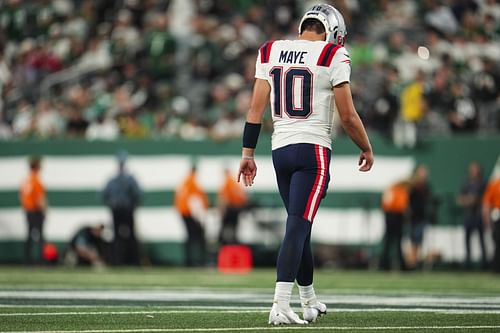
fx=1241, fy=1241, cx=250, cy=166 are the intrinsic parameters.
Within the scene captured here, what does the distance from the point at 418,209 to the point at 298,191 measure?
1319 centimetres

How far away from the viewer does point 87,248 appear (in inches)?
869

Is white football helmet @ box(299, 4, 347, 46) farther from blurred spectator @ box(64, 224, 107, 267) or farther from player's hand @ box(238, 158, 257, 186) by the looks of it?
blurred spectator @ box(64, 224, 107, 267)

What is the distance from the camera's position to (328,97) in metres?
7.96

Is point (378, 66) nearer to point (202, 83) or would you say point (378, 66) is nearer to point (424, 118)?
point (424, 118)

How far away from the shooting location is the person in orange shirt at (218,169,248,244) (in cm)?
→ 2150

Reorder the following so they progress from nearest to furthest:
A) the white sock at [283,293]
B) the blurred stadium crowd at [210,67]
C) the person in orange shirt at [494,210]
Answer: the white sock at [283,293]
the person in orange shirt at [494,210]
the blurred stadium crowd at [210,67]

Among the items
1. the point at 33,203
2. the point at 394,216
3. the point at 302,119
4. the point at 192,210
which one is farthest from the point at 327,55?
the point at 33,203

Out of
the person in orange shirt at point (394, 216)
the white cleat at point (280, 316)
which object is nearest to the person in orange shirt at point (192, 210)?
the person in orange shirt at point (394, 216)

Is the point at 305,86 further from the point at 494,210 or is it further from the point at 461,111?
the point at 461,111

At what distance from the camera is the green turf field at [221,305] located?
7711 mm

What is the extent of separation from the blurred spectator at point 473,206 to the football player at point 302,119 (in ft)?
41.1

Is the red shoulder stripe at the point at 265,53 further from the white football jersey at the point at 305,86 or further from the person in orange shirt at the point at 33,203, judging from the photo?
the person in orange shirt at the point at 33,203

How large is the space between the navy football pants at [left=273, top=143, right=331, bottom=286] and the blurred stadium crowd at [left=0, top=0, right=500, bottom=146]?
498 inches

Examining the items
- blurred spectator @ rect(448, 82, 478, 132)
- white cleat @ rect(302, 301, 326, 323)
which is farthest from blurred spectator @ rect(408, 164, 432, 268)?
white cleat @ rect(302, 301, 326, 323)
